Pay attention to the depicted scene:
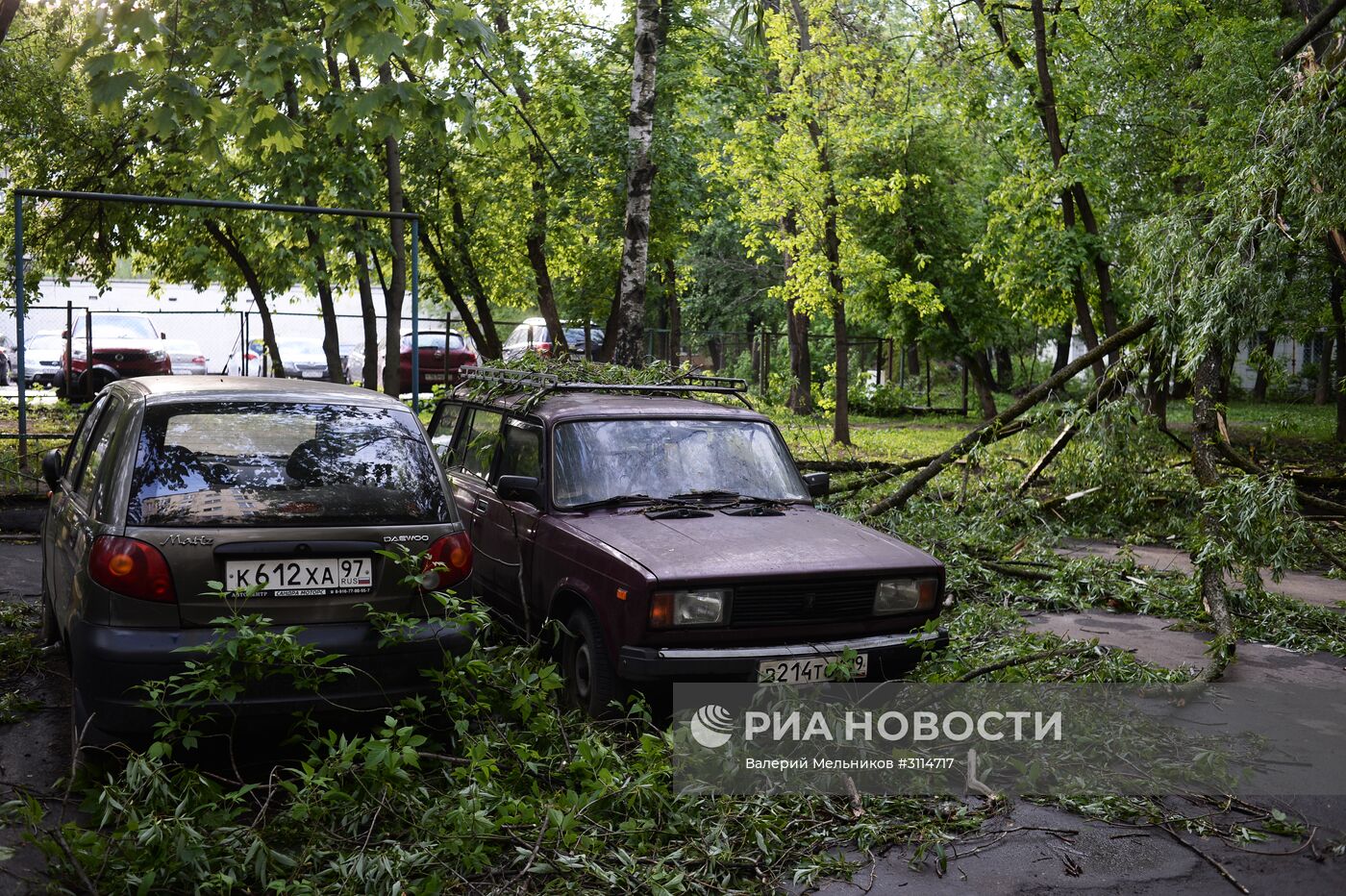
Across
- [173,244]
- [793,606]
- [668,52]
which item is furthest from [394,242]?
[793,606]

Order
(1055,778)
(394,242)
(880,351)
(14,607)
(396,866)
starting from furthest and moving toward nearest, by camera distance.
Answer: (880,351) → (394,242) → (14,607) → (1055,778) → (396,866)

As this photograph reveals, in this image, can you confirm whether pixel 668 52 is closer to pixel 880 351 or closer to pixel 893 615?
pixel 893 615

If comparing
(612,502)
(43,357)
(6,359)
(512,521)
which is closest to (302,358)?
(43,357)

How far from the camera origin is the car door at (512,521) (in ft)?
22.1

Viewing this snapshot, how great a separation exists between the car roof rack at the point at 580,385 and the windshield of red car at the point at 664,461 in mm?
560

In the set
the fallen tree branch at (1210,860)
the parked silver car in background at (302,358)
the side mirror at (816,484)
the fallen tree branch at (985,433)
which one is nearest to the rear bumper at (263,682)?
the side mirror at (816,484)

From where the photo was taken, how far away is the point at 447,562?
17.4ft

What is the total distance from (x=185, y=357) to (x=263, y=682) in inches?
916

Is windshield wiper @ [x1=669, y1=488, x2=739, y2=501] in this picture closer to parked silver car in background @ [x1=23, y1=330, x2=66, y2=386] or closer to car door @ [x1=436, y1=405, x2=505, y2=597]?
car door @ [x1=436, y1=405, x2=505, y2=597]

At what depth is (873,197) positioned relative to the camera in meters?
18.5

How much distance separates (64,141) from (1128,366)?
13.9 m

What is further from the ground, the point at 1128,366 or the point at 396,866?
the point at 1128,366

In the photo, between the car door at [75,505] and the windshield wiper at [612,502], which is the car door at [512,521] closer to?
the windshield wiper at [612,502]

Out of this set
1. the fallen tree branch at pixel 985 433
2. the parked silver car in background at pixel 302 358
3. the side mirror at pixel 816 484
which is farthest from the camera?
the parked silver car in background at pixel 302 358
